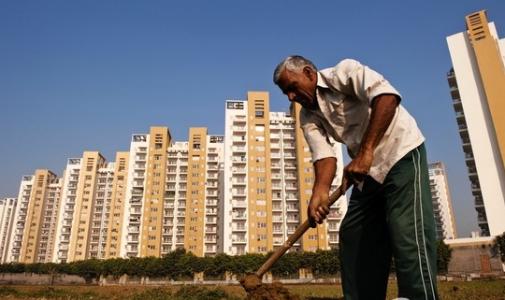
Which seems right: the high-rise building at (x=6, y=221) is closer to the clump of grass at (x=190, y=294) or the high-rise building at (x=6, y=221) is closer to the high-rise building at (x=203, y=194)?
the high-rise building at (x=203, y=194)

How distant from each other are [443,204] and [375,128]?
14396cm

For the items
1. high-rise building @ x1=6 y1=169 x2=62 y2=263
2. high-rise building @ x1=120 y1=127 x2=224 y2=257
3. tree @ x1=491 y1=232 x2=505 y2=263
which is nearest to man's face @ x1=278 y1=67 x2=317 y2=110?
tree @ x1=491 y1=232 x2=505 y2=263

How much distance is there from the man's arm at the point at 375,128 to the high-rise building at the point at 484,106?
2184 inches

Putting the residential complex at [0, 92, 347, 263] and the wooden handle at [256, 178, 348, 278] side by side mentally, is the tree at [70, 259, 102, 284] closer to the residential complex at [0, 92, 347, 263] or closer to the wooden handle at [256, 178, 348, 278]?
the residential complex at [0, 92, 347, 263]

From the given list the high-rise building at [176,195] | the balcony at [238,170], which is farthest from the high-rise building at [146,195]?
the balcony at [238,170]

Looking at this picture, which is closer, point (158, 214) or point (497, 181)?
point (497, 181)

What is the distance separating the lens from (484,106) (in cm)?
5362

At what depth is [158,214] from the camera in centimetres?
8606

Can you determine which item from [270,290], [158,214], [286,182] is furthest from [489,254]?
[158,214]

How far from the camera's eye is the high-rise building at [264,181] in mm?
71500

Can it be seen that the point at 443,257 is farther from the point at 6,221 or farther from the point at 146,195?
the point at 6,221

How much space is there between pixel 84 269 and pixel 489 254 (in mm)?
72259

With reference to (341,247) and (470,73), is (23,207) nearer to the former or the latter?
(470,73)

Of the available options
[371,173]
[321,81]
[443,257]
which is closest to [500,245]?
[443,257]
